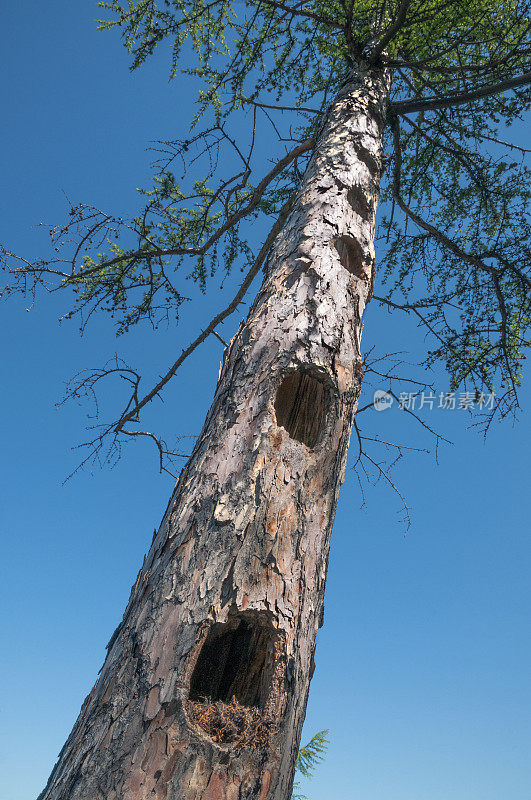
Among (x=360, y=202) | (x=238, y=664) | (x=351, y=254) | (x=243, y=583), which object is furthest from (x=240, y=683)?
(x=360, y=202)

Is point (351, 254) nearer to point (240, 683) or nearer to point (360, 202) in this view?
point (360, 202)

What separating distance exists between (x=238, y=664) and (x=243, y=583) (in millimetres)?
323

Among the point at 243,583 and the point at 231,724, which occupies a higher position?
the point at 243,583

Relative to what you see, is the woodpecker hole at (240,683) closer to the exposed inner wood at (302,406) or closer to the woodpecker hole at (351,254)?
the exposed inner wood at (302,406)

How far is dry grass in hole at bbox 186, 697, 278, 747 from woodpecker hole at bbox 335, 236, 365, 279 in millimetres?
1910

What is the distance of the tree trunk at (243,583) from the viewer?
130cm

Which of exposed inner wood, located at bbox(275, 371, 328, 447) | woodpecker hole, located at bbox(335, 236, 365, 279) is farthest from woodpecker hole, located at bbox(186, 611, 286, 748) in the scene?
woodpecker hole, located at bbox(335, 236, 365, 279)

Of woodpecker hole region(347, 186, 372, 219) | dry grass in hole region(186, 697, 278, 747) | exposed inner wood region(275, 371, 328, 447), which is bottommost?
dry grass in hole region(186, 697, 278, 747)

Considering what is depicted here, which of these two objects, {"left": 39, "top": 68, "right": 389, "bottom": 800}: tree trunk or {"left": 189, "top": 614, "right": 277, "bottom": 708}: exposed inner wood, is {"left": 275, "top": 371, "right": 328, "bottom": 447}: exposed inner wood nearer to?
{"left": 39, "top": 68, "right": 389, "bottom": 800}: tree trunk

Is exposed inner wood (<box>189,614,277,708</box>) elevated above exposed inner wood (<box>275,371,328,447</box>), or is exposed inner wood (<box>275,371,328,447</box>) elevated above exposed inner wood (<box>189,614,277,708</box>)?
exposed inner wood (<box>275,371,328,447</box>)

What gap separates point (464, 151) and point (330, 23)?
1925 millimetres

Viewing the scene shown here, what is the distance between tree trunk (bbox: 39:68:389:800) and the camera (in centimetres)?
130

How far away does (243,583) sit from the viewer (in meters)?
1.51

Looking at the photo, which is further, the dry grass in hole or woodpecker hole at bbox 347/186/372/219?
woodpecker hole at bbox 347/186/372/219
